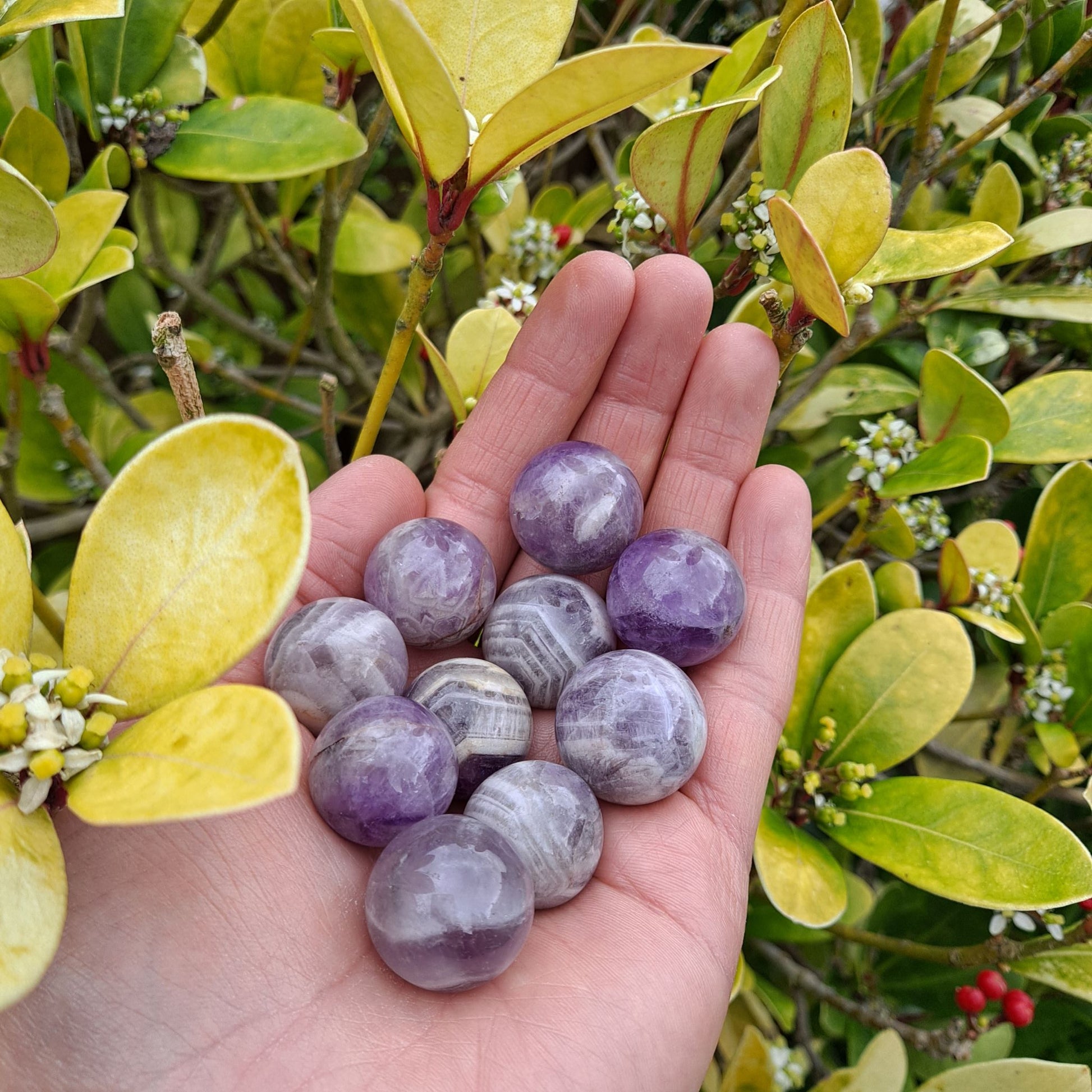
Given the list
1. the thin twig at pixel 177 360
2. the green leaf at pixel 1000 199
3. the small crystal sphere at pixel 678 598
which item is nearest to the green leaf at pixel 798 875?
the small crystal sphere at pixel 678 598

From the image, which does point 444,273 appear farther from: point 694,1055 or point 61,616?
point 694,1055

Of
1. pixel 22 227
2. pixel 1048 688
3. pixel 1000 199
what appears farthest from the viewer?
pixel 1000 199

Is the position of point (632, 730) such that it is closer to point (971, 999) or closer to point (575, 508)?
point (575, 508)

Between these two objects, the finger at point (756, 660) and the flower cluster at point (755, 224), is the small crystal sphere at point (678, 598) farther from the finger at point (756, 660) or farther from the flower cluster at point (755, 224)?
the flower cluster at point (755, 224)

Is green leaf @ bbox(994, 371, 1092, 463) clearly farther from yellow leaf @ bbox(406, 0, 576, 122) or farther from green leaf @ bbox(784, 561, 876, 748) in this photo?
yellow leaf @ bbox(406, 0, 576, 122)

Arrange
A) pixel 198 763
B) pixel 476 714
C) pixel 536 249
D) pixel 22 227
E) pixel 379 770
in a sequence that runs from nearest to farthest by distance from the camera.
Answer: pixel 198 763 < pixel 22 227 < pixel 379 770 < pixel 476 714 < pixel 536 249

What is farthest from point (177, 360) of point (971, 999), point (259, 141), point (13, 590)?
point (971, 999)

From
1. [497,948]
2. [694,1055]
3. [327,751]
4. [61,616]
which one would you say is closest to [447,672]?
[327,751]
